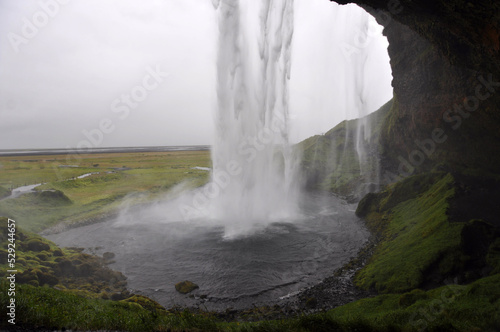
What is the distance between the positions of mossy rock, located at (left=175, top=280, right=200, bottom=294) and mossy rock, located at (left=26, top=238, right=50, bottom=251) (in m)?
15.2

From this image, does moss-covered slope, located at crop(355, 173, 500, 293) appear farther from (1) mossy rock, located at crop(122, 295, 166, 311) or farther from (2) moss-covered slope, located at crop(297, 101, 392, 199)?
(2) moss-covered slope, located at crop(297, 101, 392, 199)

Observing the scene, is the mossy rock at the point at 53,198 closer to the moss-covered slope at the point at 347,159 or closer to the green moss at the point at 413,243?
the green moss at the point at 413,243

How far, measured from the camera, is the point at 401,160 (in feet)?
155

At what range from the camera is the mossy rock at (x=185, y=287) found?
2103 cm

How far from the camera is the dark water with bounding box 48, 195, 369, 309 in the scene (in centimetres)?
2105

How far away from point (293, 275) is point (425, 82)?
29295mm

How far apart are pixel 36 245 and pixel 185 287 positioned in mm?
16615

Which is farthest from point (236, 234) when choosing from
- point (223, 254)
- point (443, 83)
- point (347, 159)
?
point (347, 159)

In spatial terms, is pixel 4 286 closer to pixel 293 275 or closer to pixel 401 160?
pixel 293 275

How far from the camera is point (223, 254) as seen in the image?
26875 mm

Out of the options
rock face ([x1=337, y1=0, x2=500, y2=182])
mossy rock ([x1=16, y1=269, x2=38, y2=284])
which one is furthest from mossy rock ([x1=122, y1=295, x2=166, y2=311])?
rock face ([x1=337, y1=0, x2=500, y2=182])

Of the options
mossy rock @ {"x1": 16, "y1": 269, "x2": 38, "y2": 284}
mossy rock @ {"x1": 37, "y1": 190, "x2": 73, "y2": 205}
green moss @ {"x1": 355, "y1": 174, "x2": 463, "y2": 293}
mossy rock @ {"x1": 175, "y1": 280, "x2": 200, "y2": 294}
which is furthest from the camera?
mossy rock @ {"x1": 37, "y1": 190, "x2": 73, "y2": 205}

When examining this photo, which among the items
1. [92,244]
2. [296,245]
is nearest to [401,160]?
[296,245]

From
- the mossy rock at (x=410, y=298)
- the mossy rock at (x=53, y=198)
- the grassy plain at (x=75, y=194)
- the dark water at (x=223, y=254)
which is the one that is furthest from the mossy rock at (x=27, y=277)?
the mossy rock at (x=53, y=198)
